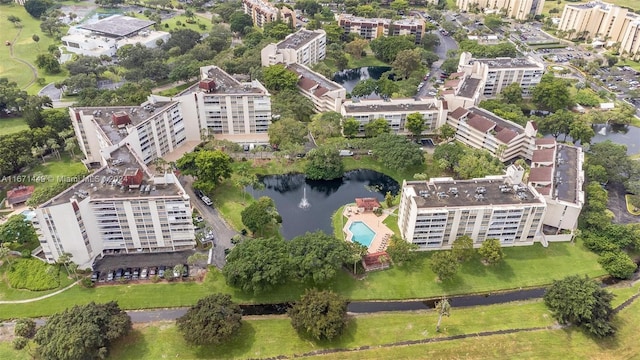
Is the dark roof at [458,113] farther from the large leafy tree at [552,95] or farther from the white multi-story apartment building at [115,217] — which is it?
the white multi-story apartment building at [115,217]

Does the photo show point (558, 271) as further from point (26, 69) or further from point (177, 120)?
point (26, 69)

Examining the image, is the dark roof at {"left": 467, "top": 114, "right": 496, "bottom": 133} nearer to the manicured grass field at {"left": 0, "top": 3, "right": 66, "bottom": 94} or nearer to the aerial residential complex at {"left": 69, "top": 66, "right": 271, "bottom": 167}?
the aerial residential complex at {"left": 69, "top": 66, "right": 271, "bottom": 167}

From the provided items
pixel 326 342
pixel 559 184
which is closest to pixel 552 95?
pixel 559 184

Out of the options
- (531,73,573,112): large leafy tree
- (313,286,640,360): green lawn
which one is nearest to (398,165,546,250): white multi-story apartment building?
(313,286,640,360): green lawn

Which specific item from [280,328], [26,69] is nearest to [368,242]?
[280,328]

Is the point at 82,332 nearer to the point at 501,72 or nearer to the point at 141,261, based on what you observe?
the point at 141,261
